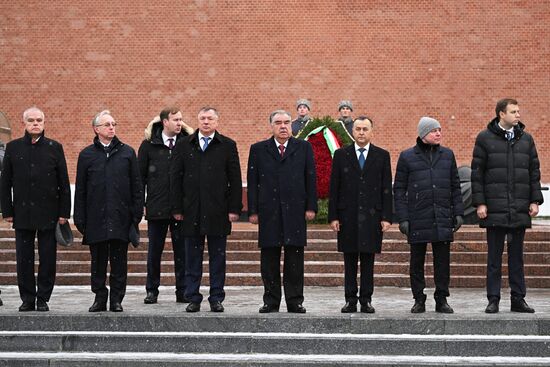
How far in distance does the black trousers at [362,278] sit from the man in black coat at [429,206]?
0.34 m

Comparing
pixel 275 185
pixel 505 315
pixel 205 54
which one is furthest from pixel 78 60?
pixel 505 315

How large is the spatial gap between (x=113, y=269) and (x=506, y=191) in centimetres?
322

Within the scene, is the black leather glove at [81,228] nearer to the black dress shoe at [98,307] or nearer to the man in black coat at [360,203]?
the black dress shoe at [98,307]

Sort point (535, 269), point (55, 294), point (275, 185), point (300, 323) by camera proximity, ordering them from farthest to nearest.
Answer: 1. point (535, 269)
2. point (55, 294)
3. point (275, 185)
4. point (300, 323)

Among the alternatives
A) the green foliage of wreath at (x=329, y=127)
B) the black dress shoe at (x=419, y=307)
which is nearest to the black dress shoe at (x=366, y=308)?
the black dress shoe at (x=419, y=307)

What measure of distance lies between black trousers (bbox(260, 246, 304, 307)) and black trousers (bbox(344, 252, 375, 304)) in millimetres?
368

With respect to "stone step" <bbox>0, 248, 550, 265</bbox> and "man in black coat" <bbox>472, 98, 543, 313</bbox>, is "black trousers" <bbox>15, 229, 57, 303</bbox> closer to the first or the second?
"stone step" <bbox>0, 248, 550, 265</bbox>

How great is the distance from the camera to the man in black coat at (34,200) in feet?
28.9

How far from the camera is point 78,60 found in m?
20.7

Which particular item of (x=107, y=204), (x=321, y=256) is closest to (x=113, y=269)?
(x=107, y=204)

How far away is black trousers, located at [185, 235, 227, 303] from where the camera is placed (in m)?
8.68

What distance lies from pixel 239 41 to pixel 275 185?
12.1 m

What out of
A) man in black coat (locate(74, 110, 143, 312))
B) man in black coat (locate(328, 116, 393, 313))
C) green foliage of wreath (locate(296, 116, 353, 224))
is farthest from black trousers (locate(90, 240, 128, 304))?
green foliage of wreath (locate(296, 116, 353, 224))

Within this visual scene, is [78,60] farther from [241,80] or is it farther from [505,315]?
[505,315]
